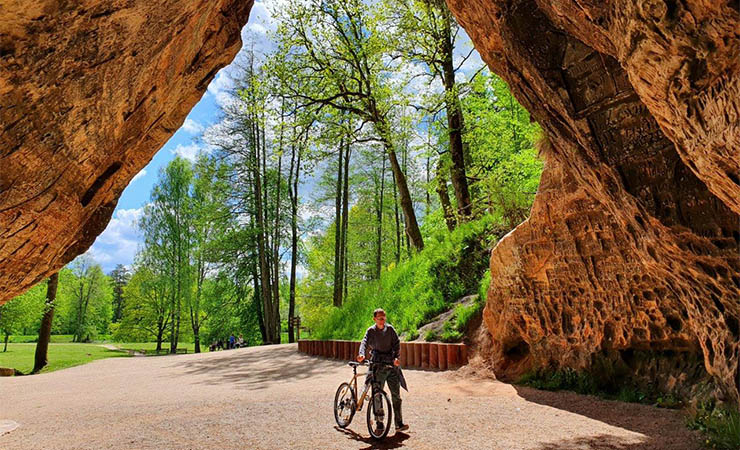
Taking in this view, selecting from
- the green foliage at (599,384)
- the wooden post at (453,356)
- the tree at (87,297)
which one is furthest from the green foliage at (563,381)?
the tree at (87,297)

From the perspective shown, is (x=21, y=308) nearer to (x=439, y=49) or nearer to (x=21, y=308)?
(x=21, y=308)

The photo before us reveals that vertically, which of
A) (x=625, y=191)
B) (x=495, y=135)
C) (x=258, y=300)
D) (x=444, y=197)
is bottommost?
(x=625, y=191)

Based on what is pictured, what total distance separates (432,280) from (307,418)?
26.7 ft

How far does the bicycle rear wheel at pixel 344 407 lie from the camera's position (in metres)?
6.30

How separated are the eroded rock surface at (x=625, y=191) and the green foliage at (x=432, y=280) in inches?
140

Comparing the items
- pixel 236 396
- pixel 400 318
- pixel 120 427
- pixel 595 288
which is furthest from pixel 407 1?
pixel 120 427

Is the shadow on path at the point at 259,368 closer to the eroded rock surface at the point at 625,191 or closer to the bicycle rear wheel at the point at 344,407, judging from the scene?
the bicycle rear wheel at the point at 344,407

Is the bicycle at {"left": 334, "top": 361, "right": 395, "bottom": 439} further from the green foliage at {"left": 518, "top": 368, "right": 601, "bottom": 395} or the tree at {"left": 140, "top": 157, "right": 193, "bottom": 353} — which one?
the tree at {"left": 140, "top": 157, "right": 193, "bottom": 353}

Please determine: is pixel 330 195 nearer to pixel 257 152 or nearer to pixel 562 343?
pixel 257 152

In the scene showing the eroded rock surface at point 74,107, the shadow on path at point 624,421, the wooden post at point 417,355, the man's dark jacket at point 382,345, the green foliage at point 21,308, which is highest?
the eroded rock surface at point 74,107

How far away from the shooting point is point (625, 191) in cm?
537

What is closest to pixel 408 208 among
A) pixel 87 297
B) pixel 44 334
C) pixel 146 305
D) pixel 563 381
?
pixel 563 381

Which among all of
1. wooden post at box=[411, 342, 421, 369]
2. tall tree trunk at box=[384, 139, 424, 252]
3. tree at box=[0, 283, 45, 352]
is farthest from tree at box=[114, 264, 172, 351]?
wooden post at box=[411, 342, 421, 369]

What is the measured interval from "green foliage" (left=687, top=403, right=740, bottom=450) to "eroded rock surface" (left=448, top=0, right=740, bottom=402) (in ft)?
0.87
